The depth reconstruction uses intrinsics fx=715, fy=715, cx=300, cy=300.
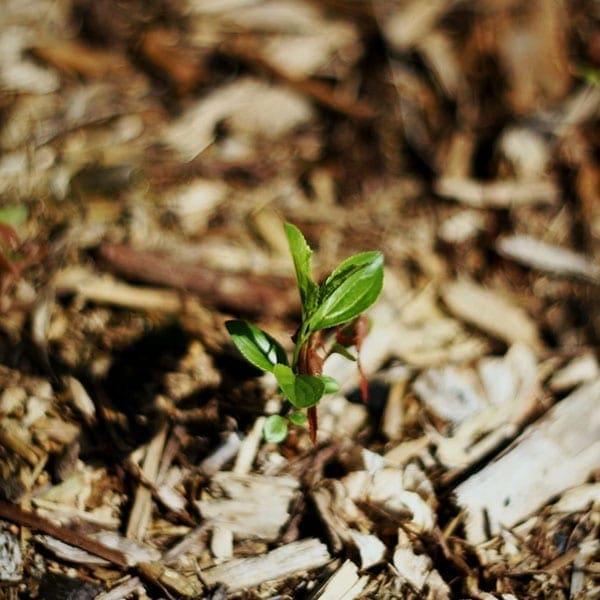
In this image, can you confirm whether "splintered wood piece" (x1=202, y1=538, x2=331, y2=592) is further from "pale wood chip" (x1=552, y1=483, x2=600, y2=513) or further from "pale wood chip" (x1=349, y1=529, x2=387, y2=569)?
"pale wood chip" (x1=552, y1=483, x2=600, y2=513)

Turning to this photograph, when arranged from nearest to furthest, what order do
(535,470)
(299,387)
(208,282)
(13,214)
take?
(299,387) < (535,470) < (208,282) < (13,214)

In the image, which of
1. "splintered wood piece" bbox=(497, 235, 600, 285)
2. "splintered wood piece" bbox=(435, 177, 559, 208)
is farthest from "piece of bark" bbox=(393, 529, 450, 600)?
"splintered wood piece" bbox=(435, 177, 559, 208)

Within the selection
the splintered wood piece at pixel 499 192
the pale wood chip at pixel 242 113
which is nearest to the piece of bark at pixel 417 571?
the splintered wood piece at pixel 499 192

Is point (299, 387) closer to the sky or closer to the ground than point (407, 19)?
closer to the ground

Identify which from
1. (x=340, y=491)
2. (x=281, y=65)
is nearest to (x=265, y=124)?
A: (x=281, y=65)

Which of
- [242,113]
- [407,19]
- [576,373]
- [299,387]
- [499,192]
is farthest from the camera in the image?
[407,19]

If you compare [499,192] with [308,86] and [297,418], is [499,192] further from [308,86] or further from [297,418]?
[297,418]

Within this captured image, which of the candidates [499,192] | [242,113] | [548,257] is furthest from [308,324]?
[242,113]
